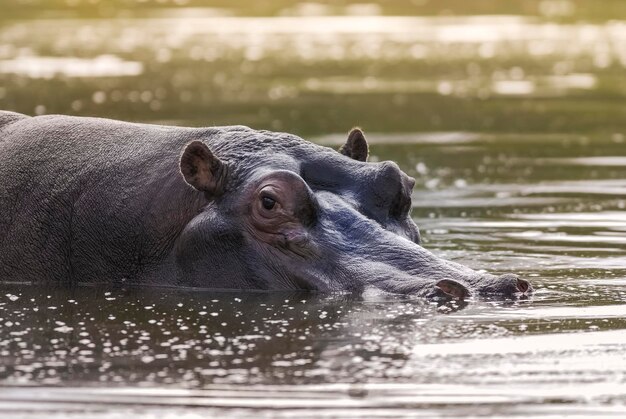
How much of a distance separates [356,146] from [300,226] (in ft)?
3.55

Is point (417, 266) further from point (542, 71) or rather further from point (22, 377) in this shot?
point (542, 71)

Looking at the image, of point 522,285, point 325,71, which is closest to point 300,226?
point 522,285

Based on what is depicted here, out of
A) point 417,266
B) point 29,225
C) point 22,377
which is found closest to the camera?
point 22,377

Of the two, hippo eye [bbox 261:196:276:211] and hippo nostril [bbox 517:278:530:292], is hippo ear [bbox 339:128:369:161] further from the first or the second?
hippo nostril [bbox 517:278:530:292]

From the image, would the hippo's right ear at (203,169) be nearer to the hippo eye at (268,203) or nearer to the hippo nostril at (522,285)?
the hippo eye at (268,203)

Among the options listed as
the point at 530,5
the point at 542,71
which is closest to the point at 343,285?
the point at 542,71

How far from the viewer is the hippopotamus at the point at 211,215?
25.4 feet

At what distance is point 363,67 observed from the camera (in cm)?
2452

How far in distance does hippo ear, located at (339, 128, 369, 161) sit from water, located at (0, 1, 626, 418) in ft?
3.47

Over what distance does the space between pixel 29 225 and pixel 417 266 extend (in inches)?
92.0

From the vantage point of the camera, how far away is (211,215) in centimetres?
805

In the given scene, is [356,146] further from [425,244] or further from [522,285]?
[522,285]

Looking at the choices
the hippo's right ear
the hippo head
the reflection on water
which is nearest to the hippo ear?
the hippo head

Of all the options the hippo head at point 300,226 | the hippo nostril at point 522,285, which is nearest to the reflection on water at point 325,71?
the hippo head at point 300,226
